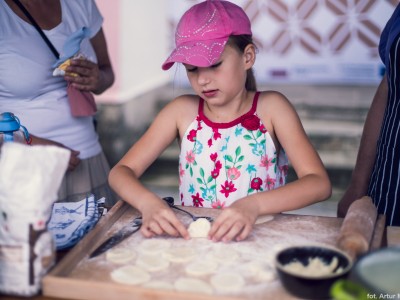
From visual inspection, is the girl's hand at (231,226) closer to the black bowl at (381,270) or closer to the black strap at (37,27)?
the black bowl at (381,270)

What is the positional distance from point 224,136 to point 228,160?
0.10m

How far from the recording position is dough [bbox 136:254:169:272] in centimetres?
158

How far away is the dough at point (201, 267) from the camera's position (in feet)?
5.06

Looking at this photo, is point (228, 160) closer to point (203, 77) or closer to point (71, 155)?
point (203, 77)

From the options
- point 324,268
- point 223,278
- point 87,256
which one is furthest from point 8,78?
point 324,268

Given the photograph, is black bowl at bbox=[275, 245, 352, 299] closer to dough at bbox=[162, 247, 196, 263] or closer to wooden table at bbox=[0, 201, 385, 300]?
wooden table at bbox=[0, 201, 385, 300]

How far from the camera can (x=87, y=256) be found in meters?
1.67

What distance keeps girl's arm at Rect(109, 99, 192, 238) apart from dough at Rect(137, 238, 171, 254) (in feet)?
0.10

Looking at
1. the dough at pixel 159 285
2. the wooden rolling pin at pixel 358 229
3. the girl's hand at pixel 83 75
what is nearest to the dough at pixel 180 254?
the dough at pixel 159 285

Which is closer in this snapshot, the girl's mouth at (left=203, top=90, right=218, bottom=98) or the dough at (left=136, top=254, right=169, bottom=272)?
the dough at (left=136, top=254, right=169, bottom=272)

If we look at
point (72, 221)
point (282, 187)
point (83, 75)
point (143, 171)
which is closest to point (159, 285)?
point (72, 221)

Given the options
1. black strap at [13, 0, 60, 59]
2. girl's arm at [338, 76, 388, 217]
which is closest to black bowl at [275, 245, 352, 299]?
girl's arm at [338, 76, 388, 217]

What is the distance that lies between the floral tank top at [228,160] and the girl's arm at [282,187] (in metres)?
0.07

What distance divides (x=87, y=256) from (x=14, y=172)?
0.39 metres
